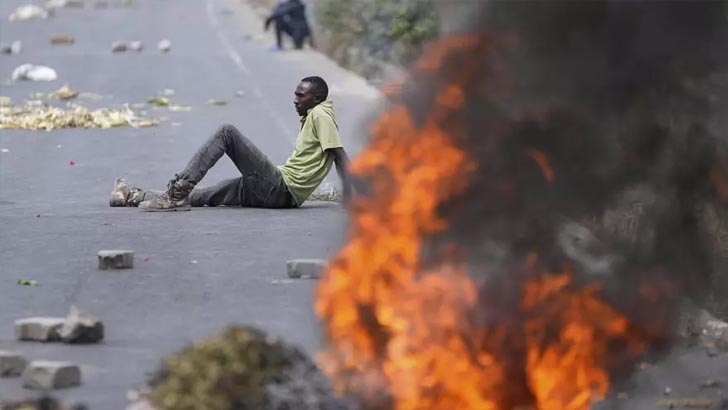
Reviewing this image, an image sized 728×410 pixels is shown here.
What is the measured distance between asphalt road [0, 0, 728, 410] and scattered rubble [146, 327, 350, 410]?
0.72m

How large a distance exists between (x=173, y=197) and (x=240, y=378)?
282 inches

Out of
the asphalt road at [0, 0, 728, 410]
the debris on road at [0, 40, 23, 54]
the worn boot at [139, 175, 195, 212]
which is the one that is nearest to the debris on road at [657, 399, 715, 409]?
the asphalt road at [0, 0, 728, 410]

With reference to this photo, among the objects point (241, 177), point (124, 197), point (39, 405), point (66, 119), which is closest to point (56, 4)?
point (66, 119)

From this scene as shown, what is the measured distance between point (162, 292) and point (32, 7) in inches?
1572

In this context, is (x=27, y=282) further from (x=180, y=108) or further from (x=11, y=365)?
(x=180, y=108)

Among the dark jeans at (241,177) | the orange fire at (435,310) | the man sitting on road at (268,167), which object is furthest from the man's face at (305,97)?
the orange fire at (435,310)

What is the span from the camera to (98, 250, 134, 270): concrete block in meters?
10.8

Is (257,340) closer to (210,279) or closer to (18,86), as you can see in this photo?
(210,279)

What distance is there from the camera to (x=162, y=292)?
1007 cm

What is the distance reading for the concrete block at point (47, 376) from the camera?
728cm

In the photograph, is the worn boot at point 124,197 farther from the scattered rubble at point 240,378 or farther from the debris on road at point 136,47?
the debris on road at point 136,47

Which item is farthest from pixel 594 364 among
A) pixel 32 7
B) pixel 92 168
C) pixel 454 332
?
pixel 32 7

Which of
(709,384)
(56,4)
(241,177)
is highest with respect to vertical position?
(56,4)

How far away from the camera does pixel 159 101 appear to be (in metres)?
24.5
